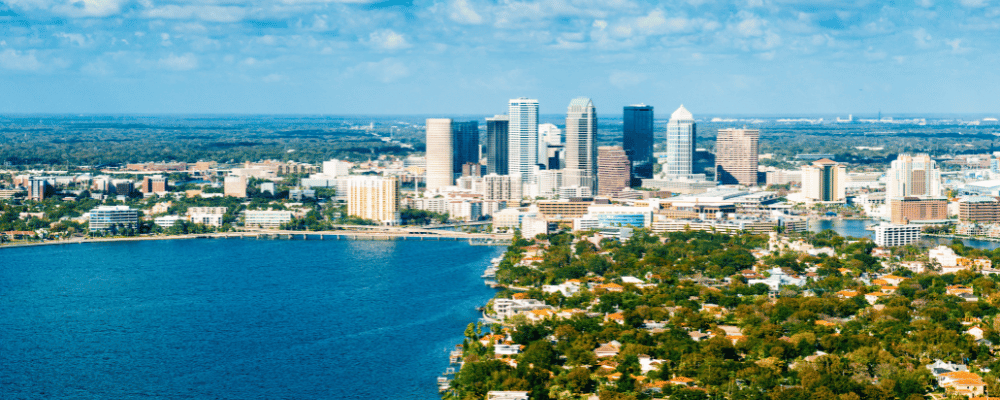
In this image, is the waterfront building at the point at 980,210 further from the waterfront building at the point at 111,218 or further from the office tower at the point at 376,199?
the waterfront building at the point at 111,218

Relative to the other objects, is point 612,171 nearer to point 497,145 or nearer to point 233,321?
point 497,145

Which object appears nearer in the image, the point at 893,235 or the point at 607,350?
the point at 607,350

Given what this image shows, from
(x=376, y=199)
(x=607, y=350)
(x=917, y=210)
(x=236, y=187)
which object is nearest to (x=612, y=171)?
(x=376, y=199)

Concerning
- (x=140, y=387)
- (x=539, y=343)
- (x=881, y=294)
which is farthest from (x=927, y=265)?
(x=140, y=387)

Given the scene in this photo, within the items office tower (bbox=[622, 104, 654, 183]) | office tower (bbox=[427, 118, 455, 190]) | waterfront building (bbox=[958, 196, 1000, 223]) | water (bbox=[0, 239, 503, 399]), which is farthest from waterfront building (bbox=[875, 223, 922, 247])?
office tower (bbox=[622, 104, 654, 183])

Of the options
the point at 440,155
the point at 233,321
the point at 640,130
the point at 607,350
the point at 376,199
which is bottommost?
the point at 233,321

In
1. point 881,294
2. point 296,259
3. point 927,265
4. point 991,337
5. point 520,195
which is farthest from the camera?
point 520,195

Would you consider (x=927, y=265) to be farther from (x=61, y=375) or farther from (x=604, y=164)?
(x=604, y=164)

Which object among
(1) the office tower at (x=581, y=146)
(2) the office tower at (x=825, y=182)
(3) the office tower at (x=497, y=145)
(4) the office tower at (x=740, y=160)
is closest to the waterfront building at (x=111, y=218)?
(1) the office tower at (x=581, y=146)
